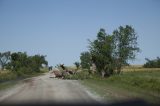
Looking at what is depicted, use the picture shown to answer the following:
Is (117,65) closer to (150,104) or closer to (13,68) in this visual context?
(13,68)

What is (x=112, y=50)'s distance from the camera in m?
81.5

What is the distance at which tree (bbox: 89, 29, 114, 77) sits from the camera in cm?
7788

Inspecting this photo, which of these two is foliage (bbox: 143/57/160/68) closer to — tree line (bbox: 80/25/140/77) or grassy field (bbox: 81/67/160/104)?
tree line (bbox: 80/25/140/77)

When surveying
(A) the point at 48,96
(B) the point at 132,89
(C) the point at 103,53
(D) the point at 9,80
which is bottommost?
(A) the point at 48,96

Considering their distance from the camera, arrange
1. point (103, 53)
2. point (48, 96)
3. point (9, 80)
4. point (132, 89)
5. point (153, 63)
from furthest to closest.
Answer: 1. point (153, 63)
2. point (103, 53)
3. point (9, 80)
4. point (132, 89)
5. point (48, 96)

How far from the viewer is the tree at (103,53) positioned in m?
77.9

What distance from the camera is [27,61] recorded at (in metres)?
114

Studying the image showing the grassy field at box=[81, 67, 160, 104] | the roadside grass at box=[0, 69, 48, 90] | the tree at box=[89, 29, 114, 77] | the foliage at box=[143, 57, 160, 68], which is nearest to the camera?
the grassy field at box=[81, 67, 160, 104]

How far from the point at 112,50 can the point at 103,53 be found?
13.4 feet

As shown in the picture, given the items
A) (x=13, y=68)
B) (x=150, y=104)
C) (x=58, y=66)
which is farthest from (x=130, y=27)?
(x=150, y=104)

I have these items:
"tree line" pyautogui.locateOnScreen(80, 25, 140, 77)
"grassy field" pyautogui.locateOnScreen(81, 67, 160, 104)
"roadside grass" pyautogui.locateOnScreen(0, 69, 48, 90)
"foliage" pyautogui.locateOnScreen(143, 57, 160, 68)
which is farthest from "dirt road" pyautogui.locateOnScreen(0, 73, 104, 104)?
"foliage" pyautogui.locateOnScreen(143, 57, 160, 68)

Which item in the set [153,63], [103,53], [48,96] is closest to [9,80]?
[103,53]

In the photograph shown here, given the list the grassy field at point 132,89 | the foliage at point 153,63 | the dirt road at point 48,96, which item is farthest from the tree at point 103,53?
the foliage at point 153,63

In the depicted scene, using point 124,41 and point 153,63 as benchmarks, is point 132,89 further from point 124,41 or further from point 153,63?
point 153,63
